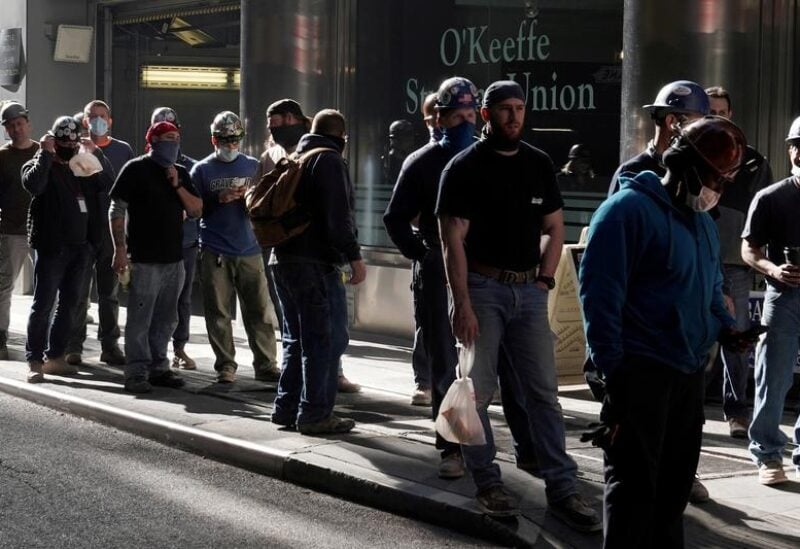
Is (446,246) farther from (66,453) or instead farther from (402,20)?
(402,20)

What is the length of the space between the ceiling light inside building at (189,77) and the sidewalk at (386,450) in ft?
23.4

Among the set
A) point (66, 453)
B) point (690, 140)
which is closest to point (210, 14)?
point (66, 453)

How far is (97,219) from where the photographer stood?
1135 centimetres

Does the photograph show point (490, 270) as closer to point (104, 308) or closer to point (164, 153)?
point (164, 153)

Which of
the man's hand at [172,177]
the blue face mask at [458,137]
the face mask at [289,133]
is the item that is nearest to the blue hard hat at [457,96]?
the blue face mask at [458,137]

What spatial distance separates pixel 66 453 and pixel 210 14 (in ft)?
32.0

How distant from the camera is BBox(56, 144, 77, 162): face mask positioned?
11062 millimetres

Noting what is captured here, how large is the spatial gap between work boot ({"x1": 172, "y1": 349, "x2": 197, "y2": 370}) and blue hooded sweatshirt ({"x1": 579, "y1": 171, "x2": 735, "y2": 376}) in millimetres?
7138

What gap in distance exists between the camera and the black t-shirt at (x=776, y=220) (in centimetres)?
757

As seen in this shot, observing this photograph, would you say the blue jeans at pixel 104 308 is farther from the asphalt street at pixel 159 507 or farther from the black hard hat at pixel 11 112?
the asphalt street at pixel 159 507

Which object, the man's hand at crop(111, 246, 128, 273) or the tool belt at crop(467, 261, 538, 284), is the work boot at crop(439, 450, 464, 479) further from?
the man's hand at crop(111, 246, 128, 273)

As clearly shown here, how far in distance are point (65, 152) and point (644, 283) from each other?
687 cm

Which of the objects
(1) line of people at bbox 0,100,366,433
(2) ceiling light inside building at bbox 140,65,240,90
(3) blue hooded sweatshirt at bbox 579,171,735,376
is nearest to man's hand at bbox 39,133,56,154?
(1) line of people at bbox 0,100,366,433

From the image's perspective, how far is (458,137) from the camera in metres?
8.00
